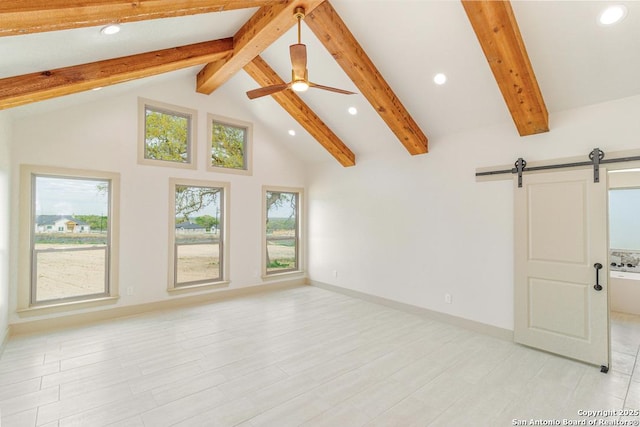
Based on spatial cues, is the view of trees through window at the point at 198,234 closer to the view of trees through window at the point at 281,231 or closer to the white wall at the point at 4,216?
the view of trees through window at the point at 281,231

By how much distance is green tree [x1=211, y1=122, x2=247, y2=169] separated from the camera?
5.92 meters

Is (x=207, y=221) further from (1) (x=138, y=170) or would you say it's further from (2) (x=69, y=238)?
(2) (x=69, y=238)

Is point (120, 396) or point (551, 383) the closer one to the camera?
point (120, 396)

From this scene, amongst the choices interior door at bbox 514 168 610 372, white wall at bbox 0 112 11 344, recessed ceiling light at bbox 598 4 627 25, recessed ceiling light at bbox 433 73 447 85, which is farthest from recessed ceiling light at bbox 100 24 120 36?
interior door at bbox 514 168 610 372

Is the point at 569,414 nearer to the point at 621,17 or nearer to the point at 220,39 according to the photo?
the point at 621,17

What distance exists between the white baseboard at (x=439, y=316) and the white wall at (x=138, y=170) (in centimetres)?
217

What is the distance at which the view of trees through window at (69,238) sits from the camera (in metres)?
4.24

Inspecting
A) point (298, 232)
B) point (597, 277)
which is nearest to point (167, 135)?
point (298, 232)

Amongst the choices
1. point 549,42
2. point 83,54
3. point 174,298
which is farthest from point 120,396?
point 549,42

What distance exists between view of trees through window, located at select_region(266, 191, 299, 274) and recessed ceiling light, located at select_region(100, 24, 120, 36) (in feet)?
14.0

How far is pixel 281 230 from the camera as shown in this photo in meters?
7.00

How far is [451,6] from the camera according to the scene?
3039 millimetres

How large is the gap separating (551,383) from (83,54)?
5.46 m

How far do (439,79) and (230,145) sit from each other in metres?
4.04
